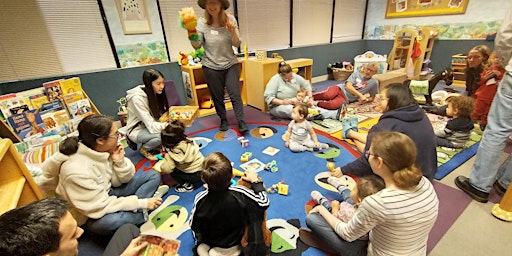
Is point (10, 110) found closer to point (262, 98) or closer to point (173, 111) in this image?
point (173, 111)

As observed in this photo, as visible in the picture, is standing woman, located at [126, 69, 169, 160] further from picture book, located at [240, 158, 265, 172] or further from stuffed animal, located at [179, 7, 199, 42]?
picture book, located at [240, 158, 265, 172]

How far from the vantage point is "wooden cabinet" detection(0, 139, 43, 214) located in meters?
1.07

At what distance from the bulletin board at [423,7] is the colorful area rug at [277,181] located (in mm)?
4704

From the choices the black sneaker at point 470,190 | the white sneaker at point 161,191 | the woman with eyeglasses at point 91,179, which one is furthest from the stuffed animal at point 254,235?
the black sneaker at point 470,190

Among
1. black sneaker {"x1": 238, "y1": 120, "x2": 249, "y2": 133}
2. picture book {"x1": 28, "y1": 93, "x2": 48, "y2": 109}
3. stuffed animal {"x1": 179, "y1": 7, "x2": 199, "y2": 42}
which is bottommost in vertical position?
black sneaker {"x1": 238, "y1": 120, "x2": 249, "y2": 133}

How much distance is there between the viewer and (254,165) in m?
2.53

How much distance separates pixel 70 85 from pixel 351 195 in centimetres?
361

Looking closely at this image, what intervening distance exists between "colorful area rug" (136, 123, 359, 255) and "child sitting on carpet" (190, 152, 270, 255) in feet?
1.11

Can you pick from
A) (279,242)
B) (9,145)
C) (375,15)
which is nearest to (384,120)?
(279,242)

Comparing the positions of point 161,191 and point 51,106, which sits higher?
point 51,106

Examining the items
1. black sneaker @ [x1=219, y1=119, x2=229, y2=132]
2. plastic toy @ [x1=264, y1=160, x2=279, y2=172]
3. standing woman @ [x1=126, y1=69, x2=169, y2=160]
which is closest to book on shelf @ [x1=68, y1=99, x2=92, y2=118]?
standing woman @ [x1=126, y1=69, x2=169, y2=160]

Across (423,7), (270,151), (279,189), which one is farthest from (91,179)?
(423,7)

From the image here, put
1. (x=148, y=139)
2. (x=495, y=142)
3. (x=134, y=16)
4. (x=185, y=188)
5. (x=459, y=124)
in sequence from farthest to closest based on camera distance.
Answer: (x=134, y=16), (x=148, y=139), (x=459, y=124), (x=185, y=188), (x=495, y=142)

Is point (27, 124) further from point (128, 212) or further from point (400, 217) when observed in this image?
point (400, 217)
